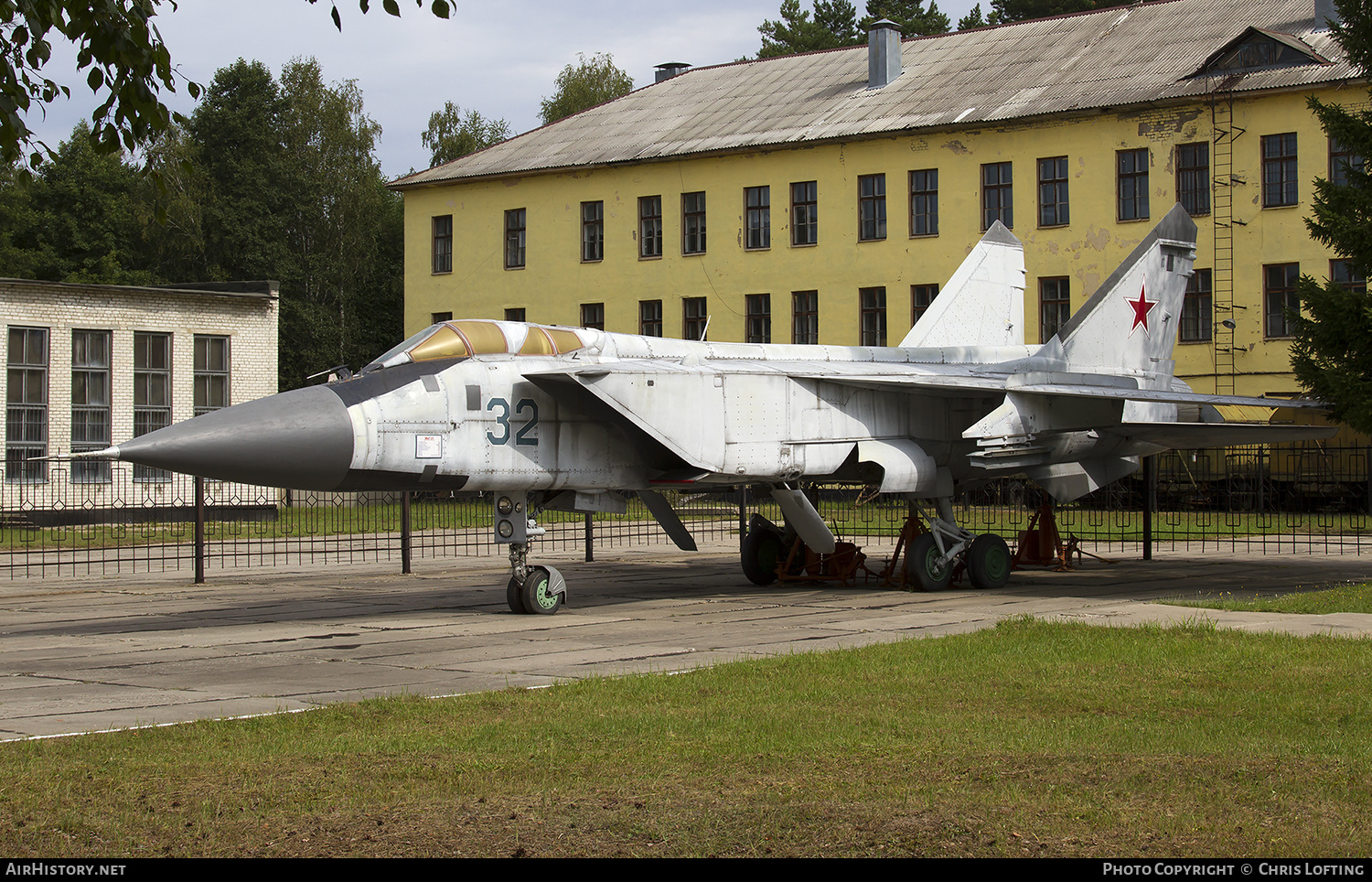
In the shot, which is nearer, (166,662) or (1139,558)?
(166,662)

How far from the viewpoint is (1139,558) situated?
19891 mm

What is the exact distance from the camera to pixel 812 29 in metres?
70.6

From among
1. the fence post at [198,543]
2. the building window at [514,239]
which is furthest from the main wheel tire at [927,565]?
the building window at [514,239]

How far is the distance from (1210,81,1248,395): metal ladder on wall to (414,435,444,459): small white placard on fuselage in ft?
93.0

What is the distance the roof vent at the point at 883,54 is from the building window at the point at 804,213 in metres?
4.22

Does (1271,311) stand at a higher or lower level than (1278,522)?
higher

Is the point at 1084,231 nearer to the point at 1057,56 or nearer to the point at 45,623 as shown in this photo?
the point at 1057,56

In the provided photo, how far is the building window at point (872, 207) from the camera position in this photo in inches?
1577

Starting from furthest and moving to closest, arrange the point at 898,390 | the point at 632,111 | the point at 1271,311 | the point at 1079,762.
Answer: the point at 632,111, the point at 1271,311, the point at 898,390, the point at 1079,762

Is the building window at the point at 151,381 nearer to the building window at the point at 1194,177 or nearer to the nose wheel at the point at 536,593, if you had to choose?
the nose wheel at the point at 536,593

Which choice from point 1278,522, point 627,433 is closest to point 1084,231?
point 1278,522

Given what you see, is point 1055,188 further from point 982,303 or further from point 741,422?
point 741,422

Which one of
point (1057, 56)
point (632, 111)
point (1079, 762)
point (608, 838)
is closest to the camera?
point (608, 838)

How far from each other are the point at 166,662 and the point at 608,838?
20.4ft
